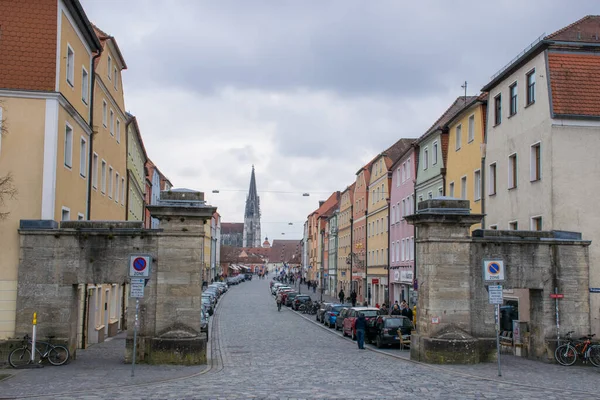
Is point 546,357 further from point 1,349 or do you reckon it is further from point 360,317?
point 1,349

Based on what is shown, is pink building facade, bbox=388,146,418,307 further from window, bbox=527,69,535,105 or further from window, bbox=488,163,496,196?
window, bbox=527,69,535,105

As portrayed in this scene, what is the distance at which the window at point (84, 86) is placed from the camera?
25.0m

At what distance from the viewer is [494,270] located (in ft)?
60.2

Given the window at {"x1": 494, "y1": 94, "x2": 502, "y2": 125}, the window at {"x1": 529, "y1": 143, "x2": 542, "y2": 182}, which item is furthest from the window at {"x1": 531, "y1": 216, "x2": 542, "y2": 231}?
the window at {"x1": 494, "y1": 94, "x2": 502, "y2": 125}

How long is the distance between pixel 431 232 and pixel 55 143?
10958 millimetres

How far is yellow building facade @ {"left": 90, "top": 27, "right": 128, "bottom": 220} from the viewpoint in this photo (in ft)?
92.7

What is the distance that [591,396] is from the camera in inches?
579

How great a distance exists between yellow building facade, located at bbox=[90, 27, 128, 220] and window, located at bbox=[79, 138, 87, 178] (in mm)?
1333

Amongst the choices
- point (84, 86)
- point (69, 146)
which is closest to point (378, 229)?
point (84, 86)

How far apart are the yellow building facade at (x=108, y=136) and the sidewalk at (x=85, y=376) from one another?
8.99 metres

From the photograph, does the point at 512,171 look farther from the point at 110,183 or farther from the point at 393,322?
the point at 110,183

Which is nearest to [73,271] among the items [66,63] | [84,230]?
[84,230]

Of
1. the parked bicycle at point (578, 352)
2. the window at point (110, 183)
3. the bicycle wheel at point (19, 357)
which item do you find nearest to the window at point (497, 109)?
the parked bicycle at point (578, 352)

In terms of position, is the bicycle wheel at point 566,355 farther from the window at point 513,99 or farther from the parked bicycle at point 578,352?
the window at point 513,99
